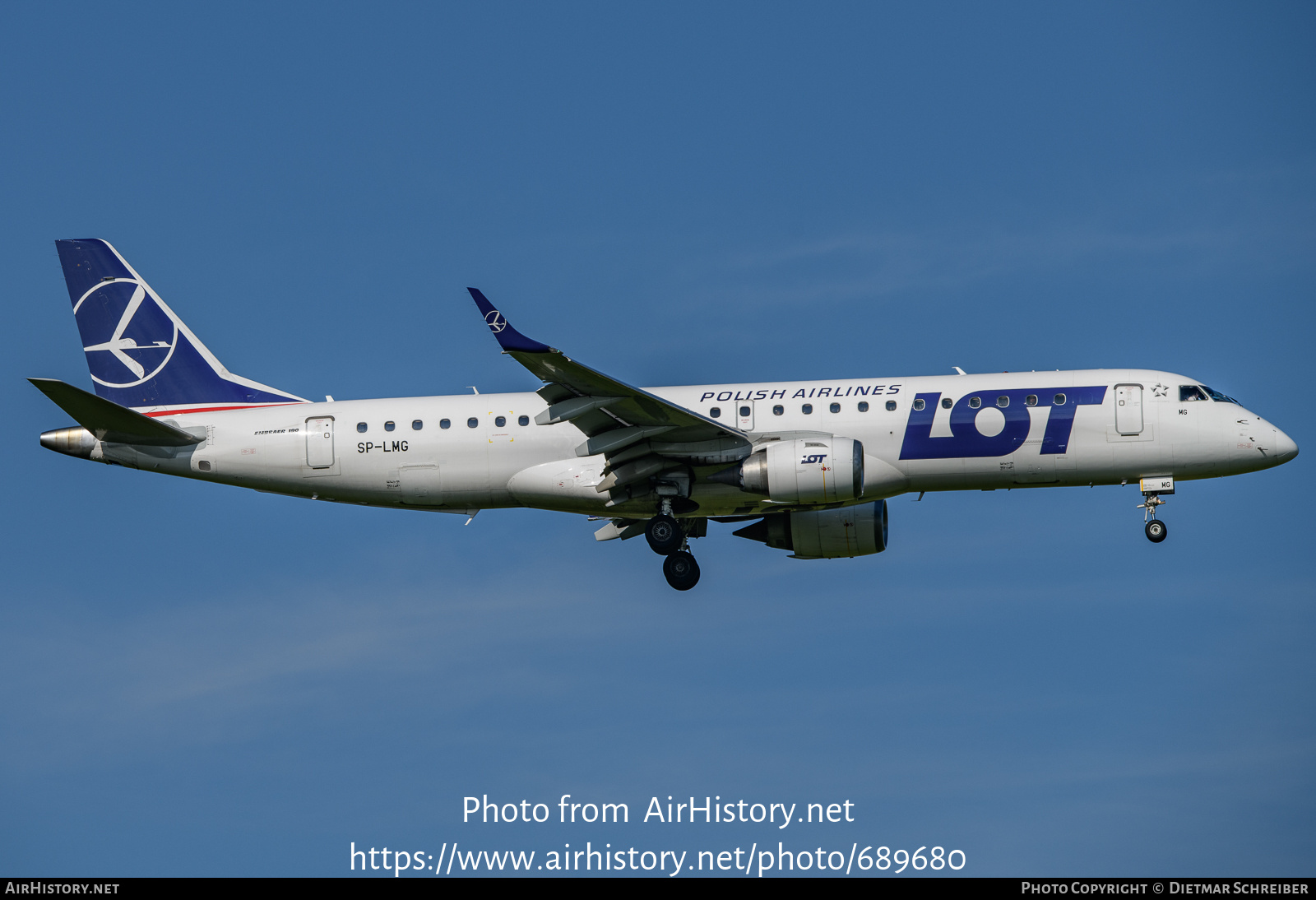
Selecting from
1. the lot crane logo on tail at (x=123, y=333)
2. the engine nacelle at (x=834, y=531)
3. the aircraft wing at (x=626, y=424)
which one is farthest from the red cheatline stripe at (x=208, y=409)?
the engine nacelle at (x=834, y=531)

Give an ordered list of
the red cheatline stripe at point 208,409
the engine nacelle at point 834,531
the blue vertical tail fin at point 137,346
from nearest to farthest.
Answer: the engine nacelle at point 834,531 → the red cheatline stripe at point 208,409 → the blue vertical tail fin at point 137,346

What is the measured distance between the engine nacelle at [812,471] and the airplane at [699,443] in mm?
43

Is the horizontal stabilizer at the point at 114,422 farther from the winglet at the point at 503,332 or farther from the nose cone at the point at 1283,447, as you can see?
the nose cone at the point at 1283,447

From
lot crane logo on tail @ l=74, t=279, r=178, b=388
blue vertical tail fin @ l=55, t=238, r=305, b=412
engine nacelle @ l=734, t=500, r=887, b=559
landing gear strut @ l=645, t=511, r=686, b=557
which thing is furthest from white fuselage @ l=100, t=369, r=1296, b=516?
lot crane logo on tail @ l=74, t=279, r=178, b=388

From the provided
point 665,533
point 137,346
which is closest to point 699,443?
point 665,533

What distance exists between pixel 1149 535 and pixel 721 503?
1041cm

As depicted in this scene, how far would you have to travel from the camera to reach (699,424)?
36719 mm

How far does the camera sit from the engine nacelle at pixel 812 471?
36.0 metres

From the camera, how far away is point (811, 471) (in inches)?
1419

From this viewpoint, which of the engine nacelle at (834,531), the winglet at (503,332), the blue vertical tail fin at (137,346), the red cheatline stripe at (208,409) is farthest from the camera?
the blue vertical tail fin at (137,346)

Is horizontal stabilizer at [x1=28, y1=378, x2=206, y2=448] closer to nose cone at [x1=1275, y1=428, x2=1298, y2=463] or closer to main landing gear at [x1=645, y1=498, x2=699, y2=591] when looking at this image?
main landing gear at [x1=645, y1=498, x2=699, y2=591]

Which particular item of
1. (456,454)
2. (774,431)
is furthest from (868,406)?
(456,454)

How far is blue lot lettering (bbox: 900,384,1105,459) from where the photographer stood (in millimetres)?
36938

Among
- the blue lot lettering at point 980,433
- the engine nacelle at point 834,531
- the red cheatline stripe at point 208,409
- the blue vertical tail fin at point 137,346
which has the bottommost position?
the engine nacelle at point 834,531
